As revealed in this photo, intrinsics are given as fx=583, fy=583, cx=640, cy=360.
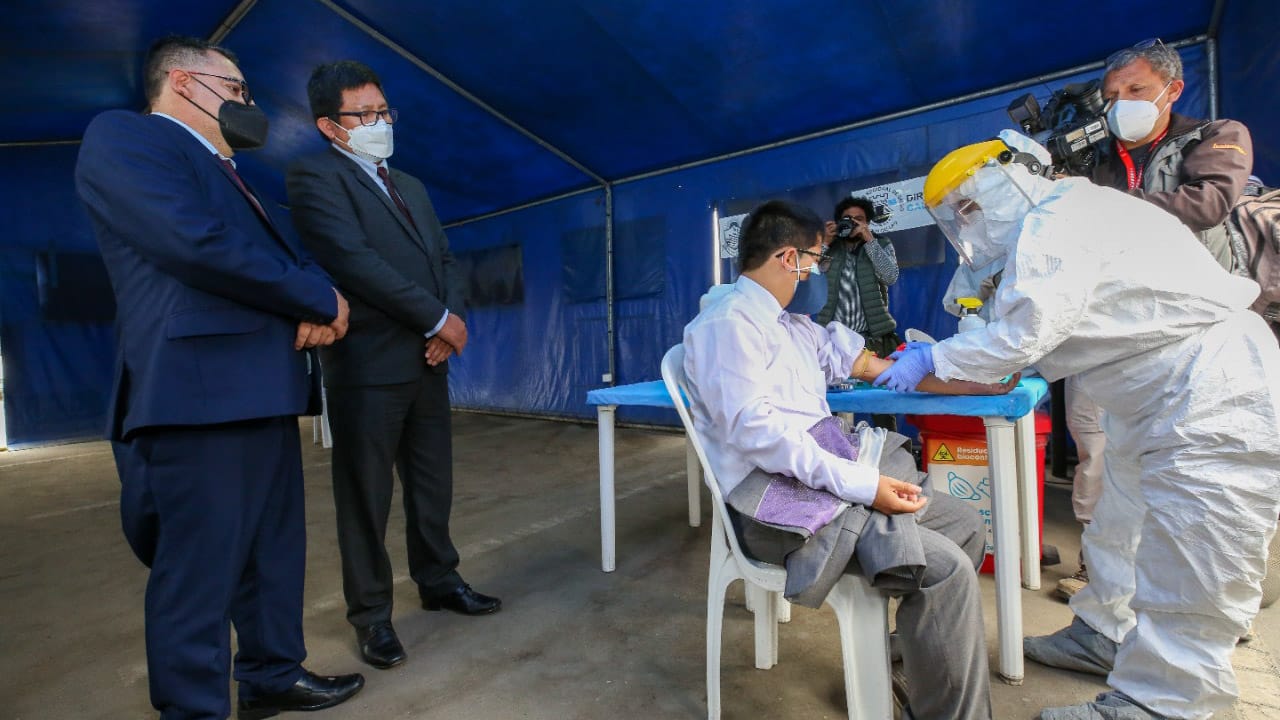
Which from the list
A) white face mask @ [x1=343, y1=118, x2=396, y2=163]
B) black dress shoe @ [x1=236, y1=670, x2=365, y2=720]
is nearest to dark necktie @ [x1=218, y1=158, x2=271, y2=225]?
white face mask @ [x1=343, y1=118, x2=396, y2=163]

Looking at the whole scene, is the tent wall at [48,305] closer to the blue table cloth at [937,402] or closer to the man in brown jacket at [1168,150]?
the blue table cloth at [937,402]

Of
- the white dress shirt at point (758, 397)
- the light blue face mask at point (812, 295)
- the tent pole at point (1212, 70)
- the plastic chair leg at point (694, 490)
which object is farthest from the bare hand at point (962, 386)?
the tent pole at point (1212, 70)

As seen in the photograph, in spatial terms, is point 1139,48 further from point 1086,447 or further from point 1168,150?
point 1086,447

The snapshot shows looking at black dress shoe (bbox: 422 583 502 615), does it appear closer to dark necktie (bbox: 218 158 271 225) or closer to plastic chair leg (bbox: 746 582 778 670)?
plastic chair leg (bbox: 746 582 778 670)

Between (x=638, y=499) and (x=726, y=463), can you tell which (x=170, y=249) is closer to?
(x=726, y=463)

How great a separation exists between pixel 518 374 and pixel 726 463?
5874 mm

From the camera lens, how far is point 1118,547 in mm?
1581

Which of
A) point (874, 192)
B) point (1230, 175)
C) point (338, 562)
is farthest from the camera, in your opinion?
point (874, 192)

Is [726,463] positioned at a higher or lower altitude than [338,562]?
higher

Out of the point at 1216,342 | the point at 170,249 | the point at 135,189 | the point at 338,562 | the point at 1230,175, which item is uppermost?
the point at 1230,175

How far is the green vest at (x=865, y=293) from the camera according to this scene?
3.28 m

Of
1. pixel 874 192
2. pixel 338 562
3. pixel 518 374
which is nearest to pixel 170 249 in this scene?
pixel 338 562

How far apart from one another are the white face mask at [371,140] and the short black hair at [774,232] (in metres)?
1.16

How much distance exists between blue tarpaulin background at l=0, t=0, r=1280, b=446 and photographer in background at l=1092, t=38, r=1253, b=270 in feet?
3.40
